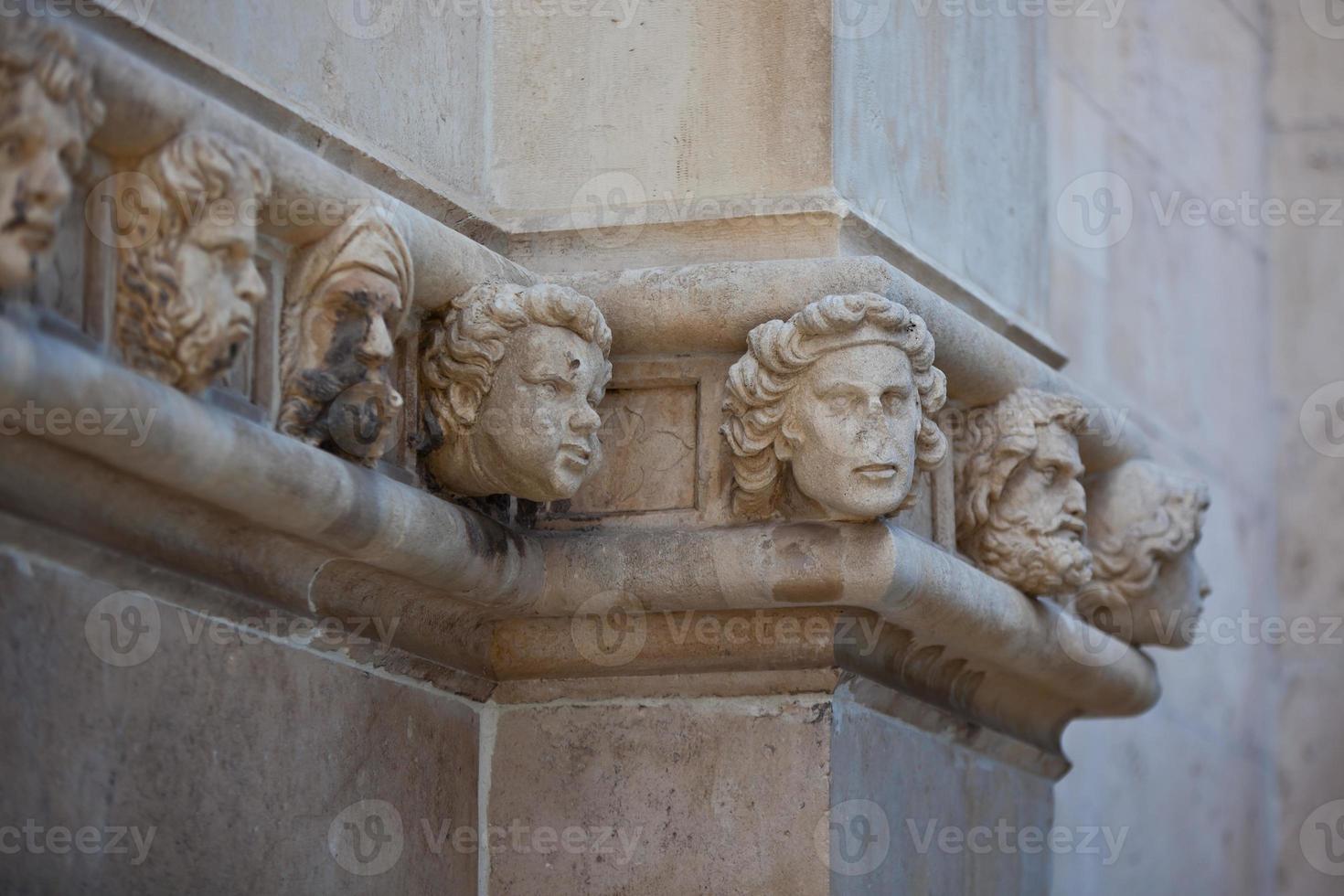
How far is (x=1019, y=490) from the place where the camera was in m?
2.81

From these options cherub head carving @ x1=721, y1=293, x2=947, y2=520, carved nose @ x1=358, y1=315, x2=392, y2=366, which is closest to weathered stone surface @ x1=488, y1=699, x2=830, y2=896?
cherub head carving @ x1=721, y1=293, x2=947, y2=520

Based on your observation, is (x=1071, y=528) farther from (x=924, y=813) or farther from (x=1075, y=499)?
(x=924, y=813)

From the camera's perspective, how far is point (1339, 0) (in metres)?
5.27

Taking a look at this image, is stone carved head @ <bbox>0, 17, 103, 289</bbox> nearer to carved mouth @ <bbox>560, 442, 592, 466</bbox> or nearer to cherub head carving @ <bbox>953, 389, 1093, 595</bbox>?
carved mouth @ <bbox>560, 442, 592, 466</bbox>

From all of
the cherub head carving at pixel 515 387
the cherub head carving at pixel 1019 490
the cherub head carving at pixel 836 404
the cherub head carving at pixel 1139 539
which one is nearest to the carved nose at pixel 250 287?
the cherub head carving at pixel 515 387

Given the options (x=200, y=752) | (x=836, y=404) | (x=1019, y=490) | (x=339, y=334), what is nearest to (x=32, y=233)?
(x=339, y=334)

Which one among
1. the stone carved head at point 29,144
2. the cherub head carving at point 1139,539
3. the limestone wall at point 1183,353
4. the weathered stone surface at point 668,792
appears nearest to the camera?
the stone carved head at point 29,144

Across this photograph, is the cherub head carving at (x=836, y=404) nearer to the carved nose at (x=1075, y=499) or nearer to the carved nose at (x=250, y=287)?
the carved nose at (x=1075, y=499)

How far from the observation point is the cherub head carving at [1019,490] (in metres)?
2.79

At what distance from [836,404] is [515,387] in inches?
13.3

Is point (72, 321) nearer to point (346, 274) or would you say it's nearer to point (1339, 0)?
point (346, 274)

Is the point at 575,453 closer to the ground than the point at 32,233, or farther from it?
closer to the ground

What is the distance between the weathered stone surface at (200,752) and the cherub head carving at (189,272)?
207 mm

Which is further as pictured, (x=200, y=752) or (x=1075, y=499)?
(x=1075, y=499)
